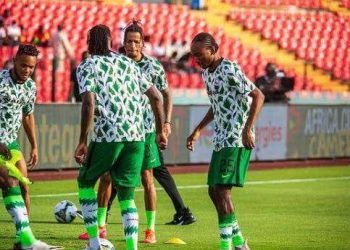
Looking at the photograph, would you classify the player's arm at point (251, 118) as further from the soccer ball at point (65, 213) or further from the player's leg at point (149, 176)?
the soccer ball at point (65, 213)

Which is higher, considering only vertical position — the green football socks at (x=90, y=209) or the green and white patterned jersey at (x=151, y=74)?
the green and white patterned jersey at (x=151, y=74)

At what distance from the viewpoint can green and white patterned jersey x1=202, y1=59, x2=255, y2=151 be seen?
11.9 m

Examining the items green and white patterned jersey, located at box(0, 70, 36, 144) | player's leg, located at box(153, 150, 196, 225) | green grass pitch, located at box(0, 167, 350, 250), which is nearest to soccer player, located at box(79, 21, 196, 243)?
green grass pitch, located at box(0, 167, 350, 250)

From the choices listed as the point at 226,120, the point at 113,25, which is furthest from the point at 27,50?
the point at 113,25

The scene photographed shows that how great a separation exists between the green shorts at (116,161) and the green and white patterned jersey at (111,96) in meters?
0.07

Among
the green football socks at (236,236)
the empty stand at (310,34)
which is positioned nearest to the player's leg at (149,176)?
the green football socks at (236,236)

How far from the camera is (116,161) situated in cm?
1123

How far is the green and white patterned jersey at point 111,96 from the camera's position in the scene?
11125 millimetres

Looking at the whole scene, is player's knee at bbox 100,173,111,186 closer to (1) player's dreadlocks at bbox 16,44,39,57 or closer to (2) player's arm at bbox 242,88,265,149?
(1) player's dreadlocks at bbox 16,44,39,57

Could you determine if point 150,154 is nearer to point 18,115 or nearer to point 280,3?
point 18,115

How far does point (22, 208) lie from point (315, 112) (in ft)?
59.6

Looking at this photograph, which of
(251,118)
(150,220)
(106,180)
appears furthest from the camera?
(150,220)

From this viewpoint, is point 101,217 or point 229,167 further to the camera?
point 101,217

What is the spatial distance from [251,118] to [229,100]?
389mm
